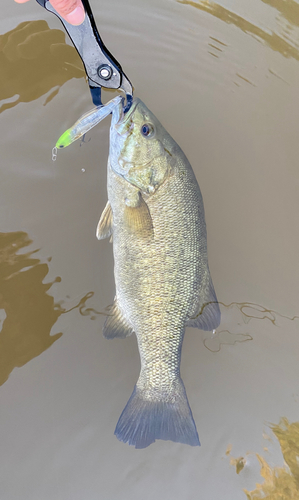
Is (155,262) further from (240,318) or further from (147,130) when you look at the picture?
(240,318)

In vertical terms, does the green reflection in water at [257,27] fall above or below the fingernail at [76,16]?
above

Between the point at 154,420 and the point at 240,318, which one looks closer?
the point at 154,420

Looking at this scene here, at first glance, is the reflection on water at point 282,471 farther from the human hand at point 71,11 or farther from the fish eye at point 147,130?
the human hand at point 71,11

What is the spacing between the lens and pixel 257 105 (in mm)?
2793

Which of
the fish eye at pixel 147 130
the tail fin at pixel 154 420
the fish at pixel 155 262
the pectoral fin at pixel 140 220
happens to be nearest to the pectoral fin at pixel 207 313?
the fish at pixel 155 262

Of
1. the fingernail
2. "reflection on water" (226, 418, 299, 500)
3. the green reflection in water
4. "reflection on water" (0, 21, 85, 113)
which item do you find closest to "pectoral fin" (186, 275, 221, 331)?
"reflection on water" (226, 418, 299, 500)

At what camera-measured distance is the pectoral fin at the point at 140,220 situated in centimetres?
191

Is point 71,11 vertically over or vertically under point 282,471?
over

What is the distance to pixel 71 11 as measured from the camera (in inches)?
64.5

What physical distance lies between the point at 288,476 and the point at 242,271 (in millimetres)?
1582

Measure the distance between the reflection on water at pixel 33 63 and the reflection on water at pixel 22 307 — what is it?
1.06 metres

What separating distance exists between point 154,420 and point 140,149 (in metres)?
1.63

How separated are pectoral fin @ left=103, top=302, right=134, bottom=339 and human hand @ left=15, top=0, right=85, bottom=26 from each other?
1573 mm

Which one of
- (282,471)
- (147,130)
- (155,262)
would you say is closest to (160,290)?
(155,262)
